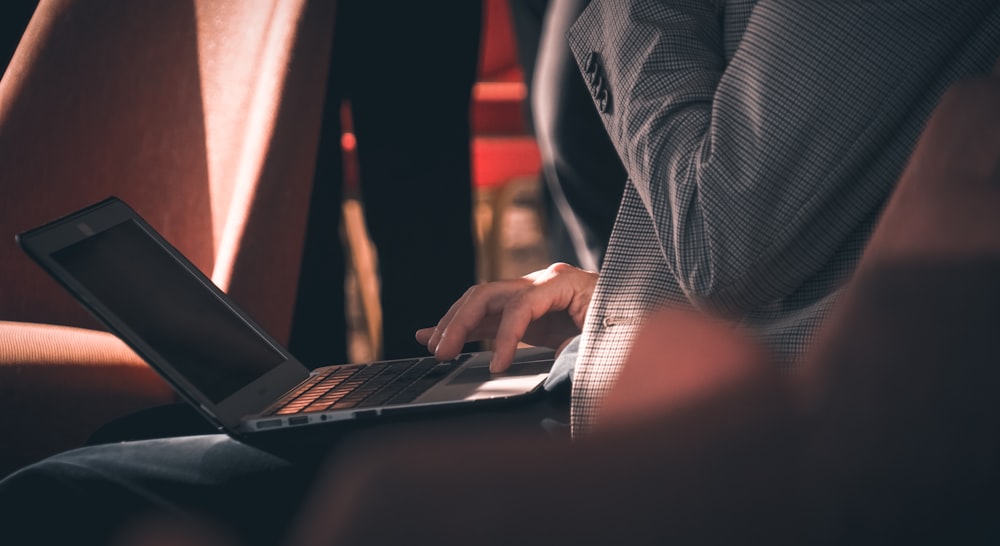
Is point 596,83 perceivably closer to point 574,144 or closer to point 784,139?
point 784,139

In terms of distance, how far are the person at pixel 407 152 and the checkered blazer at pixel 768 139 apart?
44.8 inches

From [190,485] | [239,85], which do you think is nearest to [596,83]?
[190,485]

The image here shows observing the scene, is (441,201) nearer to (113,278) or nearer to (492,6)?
(113,278)

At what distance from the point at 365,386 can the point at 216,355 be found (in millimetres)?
119

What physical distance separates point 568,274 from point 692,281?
0.81ft

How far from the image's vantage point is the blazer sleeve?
0.59m

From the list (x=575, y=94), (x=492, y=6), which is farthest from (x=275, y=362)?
(x=492, y=6)

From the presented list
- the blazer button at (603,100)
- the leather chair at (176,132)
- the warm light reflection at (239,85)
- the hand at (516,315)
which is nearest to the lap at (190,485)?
the hand at (516,315)

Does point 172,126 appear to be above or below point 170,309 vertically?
above

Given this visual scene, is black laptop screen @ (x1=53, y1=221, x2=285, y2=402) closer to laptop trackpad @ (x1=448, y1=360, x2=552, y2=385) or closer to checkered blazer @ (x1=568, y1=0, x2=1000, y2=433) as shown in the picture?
laptop trackpad @ (x1=448, y1=360, x2=552, y2=385)

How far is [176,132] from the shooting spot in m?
1.36

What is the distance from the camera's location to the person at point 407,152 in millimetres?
1820

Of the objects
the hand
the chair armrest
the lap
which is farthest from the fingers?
the chair armrest

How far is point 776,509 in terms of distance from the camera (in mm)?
413
